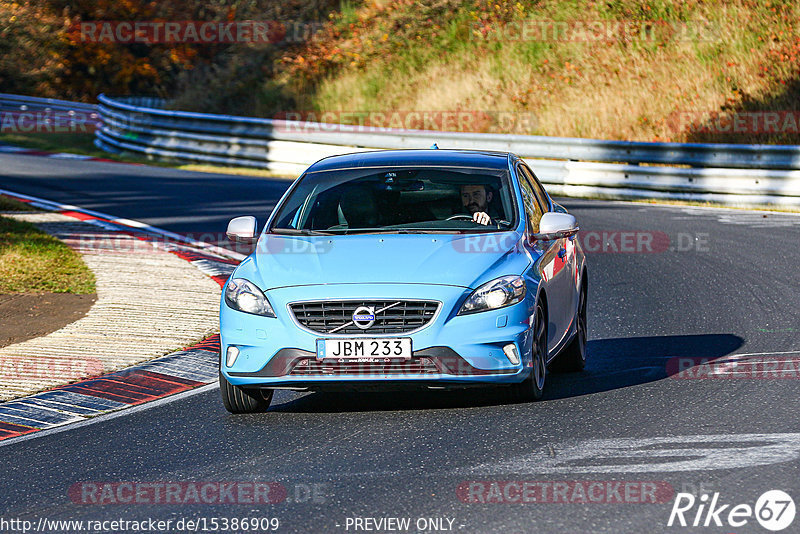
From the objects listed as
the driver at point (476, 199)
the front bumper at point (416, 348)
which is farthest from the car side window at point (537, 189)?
the front bumper at point (416, 348)

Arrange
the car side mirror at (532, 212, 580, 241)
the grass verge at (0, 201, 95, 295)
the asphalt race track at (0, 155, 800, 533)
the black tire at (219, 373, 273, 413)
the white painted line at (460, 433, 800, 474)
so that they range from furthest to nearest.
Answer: the grass verge at (0, 201, 95, 295) < the car side mirror at (532, 212, 580, 241) < the black tire at (219, 373, 273, 413) < the white painted line at (460, 433, 800, 474) < the asphalt race track at (0, 155, 800, 533)

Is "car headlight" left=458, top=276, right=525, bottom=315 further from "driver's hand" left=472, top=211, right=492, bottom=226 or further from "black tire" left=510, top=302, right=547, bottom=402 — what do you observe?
"driver's hand" left=472, top=211, right=492, bottom=226

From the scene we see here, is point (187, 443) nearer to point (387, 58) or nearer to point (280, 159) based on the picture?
point (280, 159)

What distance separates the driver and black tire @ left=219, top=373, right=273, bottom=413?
73.0 inches

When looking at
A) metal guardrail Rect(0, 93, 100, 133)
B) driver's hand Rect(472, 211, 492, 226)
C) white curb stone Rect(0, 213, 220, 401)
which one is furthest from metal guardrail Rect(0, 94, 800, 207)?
driver's hand Rect(472, 211, 492, 226)

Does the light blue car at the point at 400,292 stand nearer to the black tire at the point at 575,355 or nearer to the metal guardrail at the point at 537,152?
the black tire at the point at 575,355

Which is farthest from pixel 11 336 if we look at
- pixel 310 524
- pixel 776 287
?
pixel 776 287

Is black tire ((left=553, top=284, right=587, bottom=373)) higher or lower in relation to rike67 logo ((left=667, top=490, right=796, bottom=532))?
lower

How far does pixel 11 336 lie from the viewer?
419 inches

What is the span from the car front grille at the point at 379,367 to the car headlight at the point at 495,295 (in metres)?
0.37

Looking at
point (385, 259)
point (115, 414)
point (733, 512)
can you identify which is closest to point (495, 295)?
point (385, 259)

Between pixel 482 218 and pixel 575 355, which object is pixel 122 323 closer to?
pixel 482 218

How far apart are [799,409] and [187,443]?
3602 mm

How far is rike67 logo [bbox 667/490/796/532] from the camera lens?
5.33 m
